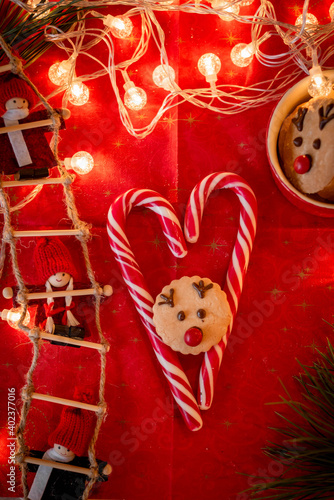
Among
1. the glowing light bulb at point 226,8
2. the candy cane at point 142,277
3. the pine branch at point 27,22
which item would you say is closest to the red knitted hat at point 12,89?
the pine branch at point 27,22

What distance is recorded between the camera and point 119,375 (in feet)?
5.82

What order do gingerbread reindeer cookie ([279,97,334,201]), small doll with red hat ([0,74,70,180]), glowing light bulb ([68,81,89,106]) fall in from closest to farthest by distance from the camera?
1. gingerbread reindeer cookie ([279,97,334,201])
2. small doll with red hat ([0,74,70,180])
3. glowing light bulb ([68,81,89,106])

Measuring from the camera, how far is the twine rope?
1588 mm

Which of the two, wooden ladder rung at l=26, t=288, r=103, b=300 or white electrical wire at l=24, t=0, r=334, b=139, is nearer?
wooden ladder rung at l=26, t=288, r=103, b=300

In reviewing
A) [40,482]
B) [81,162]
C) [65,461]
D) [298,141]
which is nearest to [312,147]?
[298,141]

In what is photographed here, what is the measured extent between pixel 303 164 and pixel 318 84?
0.33 m

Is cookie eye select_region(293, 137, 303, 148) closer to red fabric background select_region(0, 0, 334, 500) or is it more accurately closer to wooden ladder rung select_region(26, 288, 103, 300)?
red fabric background select_region(0, 0, 334, 500)

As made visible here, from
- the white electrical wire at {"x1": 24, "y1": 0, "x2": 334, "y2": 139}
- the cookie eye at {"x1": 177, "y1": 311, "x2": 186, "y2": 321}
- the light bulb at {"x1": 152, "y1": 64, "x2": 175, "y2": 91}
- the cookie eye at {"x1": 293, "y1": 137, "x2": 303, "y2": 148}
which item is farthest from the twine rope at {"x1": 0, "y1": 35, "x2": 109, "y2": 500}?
the cookie eye at {"x1": 293, "y1": 137, "x2": 303, "y2": 148}

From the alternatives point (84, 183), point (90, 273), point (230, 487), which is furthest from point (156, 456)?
point (84, 183)

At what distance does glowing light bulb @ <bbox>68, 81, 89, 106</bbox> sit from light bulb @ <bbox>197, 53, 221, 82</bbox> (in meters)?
0.51

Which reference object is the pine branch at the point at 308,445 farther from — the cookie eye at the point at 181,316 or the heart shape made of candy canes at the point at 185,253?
the cookie eye at the point at 181,316

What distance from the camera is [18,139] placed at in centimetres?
161

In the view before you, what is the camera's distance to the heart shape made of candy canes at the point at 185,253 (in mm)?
1679

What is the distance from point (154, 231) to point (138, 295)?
1.00ft
